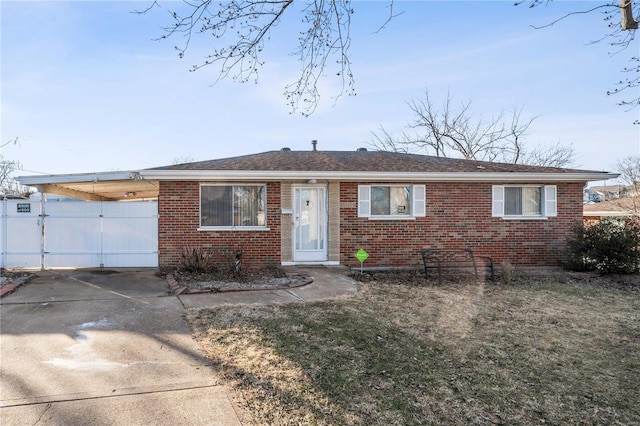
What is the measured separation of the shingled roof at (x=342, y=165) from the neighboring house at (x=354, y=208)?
0.04 m

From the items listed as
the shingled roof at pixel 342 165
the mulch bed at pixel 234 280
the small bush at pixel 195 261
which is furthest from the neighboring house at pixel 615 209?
the small bush at pixel 195 261

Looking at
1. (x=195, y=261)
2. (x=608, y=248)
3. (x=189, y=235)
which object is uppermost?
(x=189, y=235)

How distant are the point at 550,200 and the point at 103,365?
453 inches

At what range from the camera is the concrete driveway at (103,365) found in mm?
3025

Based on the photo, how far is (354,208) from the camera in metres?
10.3

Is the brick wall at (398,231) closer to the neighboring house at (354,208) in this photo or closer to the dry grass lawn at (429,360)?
the neighboring house at (354,208)

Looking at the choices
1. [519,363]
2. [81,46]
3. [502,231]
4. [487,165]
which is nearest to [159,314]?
[519,363]

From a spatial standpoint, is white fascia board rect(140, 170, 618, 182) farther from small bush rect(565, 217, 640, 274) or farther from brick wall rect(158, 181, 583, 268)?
small bush rect(565, 217, 640, 274)

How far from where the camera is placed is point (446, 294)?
754 centimetres

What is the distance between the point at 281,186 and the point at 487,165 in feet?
21.0

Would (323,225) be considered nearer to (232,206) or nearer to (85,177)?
(232,206)

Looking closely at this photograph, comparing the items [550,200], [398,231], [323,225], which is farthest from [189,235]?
[550,200]

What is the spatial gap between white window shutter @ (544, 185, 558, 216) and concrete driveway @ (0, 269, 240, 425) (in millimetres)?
10168

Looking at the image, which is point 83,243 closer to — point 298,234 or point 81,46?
point 81,46
